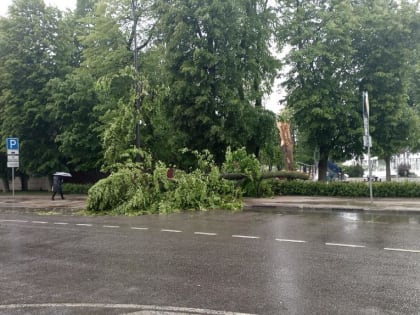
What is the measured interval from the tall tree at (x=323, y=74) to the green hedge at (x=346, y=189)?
12.9ft

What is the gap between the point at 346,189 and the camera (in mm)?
18562

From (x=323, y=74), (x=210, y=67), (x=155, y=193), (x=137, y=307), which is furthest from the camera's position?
(x=323, y=74)

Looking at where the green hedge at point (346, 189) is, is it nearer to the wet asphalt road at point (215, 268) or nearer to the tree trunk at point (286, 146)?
the tree trunk at point (286, 146)

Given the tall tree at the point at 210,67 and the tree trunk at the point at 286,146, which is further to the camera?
the tree trunk at the point at 286,146

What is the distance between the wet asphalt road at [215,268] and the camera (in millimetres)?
4949

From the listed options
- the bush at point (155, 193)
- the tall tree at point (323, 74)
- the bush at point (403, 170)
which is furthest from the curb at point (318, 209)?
the bush at point (403, 170)

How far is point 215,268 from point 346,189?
13.5 meters

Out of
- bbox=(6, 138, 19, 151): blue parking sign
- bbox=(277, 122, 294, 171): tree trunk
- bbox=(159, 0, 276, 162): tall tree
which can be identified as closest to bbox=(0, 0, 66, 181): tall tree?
bbox=(6, 138, 19, 151): blue parking sign

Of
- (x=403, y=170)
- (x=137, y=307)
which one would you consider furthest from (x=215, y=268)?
(x=403, y=170)

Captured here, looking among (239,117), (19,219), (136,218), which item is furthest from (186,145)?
(19,219)

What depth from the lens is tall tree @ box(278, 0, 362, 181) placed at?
21391 millimetres

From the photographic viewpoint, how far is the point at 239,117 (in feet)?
64.2

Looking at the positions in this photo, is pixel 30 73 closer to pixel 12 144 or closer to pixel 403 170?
pixel 12 144

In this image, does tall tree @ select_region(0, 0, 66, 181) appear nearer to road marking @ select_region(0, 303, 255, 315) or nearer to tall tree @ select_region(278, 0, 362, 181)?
tall tree @ select_region(278, 0, 362, 181)
